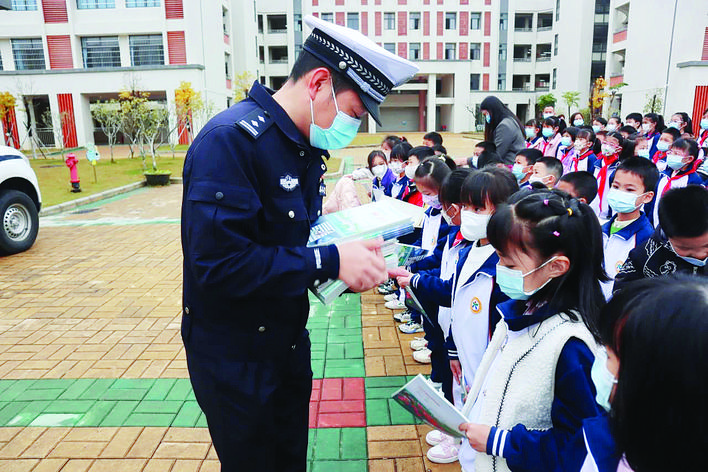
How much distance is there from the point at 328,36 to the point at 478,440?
1.34 metres

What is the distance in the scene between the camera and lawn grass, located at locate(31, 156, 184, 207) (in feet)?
41.7

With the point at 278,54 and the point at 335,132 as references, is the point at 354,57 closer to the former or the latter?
the point at 335,132

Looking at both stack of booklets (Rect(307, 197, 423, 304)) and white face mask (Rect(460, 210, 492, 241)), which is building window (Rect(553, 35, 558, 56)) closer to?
white face mask (Rect(460, 210, 492, 241))

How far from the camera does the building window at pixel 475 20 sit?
45781 millimetres

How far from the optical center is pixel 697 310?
2.89 feet

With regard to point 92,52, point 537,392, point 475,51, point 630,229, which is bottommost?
point 537,392

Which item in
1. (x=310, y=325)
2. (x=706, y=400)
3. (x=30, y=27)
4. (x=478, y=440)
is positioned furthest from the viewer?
(x=30, y=27)

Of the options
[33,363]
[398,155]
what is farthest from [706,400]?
[398,155]

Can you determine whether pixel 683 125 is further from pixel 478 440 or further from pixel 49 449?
pixel 49 449

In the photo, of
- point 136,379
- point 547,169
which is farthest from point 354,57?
point 547,169

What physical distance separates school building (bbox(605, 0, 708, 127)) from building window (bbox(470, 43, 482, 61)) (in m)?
14.9

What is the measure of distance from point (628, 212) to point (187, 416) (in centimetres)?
320

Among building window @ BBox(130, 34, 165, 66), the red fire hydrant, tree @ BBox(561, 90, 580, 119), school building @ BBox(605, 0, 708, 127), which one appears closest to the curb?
the red fire hydrant

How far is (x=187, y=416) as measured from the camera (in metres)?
3.16
